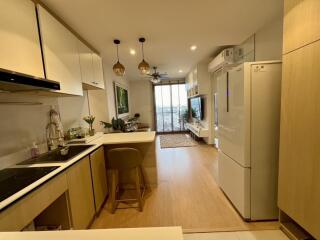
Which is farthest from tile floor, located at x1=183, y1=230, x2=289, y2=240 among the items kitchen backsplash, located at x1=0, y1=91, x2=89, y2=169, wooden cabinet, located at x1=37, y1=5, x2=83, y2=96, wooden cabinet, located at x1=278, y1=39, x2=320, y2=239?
wooden cabinet, located at x1=37, y1=5, x2=83, y2=96

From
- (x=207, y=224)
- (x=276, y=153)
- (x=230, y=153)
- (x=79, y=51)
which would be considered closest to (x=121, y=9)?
(x=79, y=51)

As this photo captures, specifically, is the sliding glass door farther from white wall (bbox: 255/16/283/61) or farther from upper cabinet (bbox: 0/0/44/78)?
upper cabinet (bbox: 0/0/44/78)

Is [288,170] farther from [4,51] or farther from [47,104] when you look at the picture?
[47,104]

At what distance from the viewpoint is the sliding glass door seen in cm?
745

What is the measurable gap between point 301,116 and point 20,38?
8.06 feet

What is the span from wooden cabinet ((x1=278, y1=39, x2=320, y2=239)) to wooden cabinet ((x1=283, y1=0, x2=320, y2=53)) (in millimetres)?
66

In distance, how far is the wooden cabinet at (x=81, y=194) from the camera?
1.53 m

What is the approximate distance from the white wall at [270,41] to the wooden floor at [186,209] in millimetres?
2220

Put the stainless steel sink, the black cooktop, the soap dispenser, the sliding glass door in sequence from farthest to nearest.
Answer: the sliding glass door
the soap dispenser
the stainless steel sink
the black cooktop

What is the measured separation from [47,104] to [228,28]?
9.30 ft

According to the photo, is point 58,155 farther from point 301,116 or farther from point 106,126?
point 301,116

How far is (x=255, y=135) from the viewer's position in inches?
69.6

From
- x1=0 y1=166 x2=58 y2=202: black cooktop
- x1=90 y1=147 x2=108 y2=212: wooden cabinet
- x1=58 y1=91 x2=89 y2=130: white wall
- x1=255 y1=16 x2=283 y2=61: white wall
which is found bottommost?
x1=90 y1=147 x2=108 y2=212: wooden cabinet

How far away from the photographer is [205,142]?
5.38 meters
